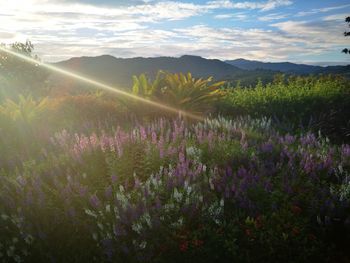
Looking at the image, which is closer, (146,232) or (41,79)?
(146,232)

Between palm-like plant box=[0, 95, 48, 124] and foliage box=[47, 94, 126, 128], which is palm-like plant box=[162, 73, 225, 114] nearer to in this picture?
foliage box=[47, 94, 126, 128]

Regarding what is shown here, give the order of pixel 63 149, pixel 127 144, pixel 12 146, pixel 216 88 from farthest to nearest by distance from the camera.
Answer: pixel 216 88 → pixel 12 146 → pixel 63 149 → pixel 127 144

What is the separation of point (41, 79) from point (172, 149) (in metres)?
24.5

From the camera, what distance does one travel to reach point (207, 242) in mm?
3865

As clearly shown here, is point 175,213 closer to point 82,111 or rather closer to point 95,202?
point 95,202

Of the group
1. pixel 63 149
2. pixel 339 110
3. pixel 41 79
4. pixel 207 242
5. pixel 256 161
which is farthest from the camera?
pixel 41 79

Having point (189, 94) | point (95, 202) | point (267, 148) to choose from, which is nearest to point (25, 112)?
point (189, 94)

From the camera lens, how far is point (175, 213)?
13.5ft

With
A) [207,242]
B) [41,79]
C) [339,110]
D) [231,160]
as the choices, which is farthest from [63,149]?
[41,79]

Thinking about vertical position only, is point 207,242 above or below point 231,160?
below

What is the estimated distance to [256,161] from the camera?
5.26 meters

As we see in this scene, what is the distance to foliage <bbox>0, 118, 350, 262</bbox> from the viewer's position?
3846 mm

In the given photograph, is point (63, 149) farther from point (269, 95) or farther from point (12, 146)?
point (269, 95)

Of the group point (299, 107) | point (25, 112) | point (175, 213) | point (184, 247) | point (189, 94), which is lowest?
point (184, 247)
